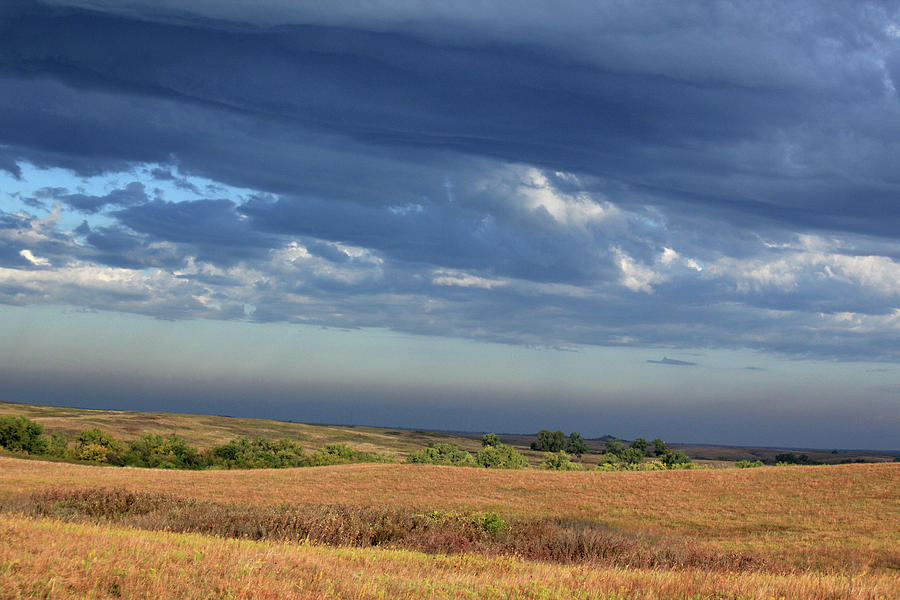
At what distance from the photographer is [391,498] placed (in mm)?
35469

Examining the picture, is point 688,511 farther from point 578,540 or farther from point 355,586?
point 355,586

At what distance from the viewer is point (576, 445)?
14000cm

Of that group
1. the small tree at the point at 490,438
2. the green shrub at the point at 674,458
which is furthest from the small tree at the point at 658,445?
the small tree at the point at 490,438

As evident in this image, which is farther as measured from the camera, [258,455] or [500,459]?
[258,455]

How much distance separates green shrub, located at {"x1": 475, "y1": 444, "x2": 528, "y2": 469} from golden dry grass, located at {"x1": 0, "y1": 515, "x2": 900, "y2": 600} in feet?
223

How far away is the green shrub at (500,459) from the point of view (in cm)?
7856

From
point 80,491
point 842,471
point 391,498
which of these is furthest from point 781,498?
point 80,491

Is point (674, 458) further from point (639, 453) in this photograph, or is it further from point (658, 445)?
point (658, 445)

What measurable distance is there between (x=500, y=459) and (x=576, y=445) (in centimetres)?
6541

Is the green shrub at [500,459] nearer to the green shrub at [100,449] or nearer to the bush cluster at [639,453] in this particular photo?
the bush cluster at [639,453]

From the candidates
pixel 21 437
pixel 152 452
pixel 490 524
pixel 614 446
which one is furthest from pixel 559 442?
pixel 490 524

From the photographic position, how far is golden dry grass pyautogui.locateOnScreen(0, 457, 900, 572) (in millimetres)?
24719

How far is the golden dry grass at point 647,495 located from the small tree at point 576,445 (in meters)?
94.1

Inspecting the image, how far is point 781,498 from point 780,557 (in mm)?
15428
